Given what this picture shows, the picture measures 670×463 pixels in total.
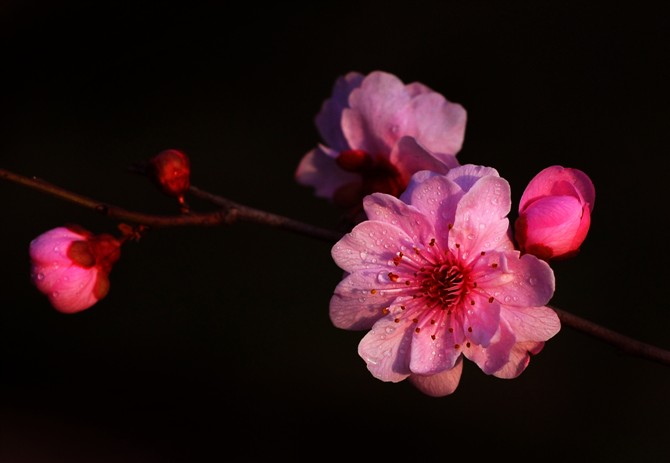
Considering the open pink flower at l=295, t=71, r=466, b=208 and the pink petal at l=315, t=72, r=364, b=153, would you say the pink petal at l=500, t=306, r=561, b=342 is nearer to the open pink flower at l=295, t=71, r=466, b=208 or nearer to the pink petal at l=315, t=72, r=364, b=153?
the open pink flower at l=295, t=71, r=466, b=208

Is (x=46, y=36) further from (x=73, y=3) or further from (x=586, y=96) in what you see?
(x=586, y=96)

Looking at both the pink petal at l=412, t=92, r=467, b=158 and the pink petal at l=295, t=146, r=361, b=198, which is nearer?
the pink petal at l=412, t=92, r=467, b=158

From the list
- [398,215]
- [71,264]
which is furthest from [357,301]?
[71,264]

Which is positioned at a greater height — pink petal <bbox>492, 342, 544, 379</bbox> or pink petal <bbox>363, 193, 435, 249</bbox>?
pink petal <bbox>363, 193, 435, 249</bbox>

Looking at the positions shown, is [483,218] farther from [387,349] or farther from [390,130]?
[390,130]

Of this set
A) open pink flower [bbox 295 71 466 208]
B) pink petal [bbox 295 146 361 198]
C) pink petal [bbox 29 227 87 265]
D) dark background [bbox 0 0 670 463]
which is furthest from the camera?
dark background [bbox 0 0 670 463]

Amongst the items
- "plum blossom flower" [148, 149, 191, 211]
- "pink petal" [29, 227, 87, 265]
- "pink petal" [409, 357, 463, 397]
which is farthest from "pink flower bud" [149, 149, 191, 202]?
"pink petal" [409, 357, 463, 397]
